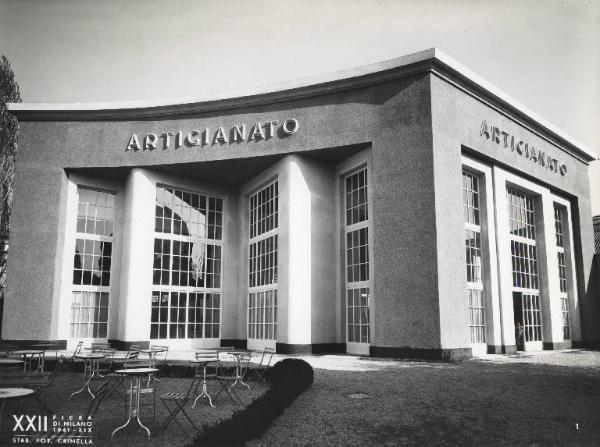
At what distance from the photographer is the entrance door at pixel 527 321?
2148cm

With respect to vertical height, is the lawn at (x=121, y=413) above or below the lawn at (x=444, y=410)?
below

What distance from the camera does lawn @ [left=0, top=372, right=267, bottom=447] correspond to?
22.9ft

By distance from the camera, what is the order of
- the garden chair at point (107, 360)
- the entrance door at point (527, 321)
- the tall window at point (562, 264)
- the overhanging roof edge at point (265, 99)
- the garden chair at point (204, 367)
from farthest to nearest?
the tall window at point (562, 264), the entrance door at point (527, 321), the overhanging roof edge at point (265, 99), the garden chair at point (107, 360), the garden chair at point (204, 367)

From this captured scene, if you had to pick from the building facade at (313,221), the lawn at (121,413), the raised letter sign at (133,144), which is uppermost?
the raised letter sign at (133,144)

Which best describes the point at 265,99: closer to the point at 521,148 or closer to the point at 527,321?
the point at 521,148

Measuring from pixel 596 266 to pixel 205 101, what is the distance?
20857mm

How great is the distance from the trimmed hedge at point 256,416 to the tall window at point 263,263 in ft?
35.4

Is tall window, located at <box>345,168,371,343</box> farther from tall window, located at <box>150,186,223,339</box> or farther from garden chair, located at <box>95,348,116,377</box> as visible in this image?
garden chair, located at <box>95,348,116,377</box>

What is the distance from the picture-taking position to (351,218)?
20.3m

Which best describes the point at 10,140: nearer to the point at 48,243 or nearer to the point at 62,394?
the point at 48,243

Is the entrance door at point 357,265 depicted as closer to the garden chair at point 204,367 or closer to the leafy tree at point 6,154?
the garden chair at point 204,367

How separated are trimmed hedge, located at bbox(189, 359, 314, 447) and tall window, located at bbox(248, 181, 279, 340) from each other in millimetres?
10782

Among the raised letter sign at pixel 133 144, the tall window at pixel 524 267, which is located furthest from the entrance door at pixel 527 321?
the raised letter sign at pixel 133 144

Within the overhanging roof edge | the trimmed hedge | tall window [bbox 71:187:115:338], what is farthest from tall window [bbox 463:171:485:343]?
tall window [bbox 71:187:115:338]
